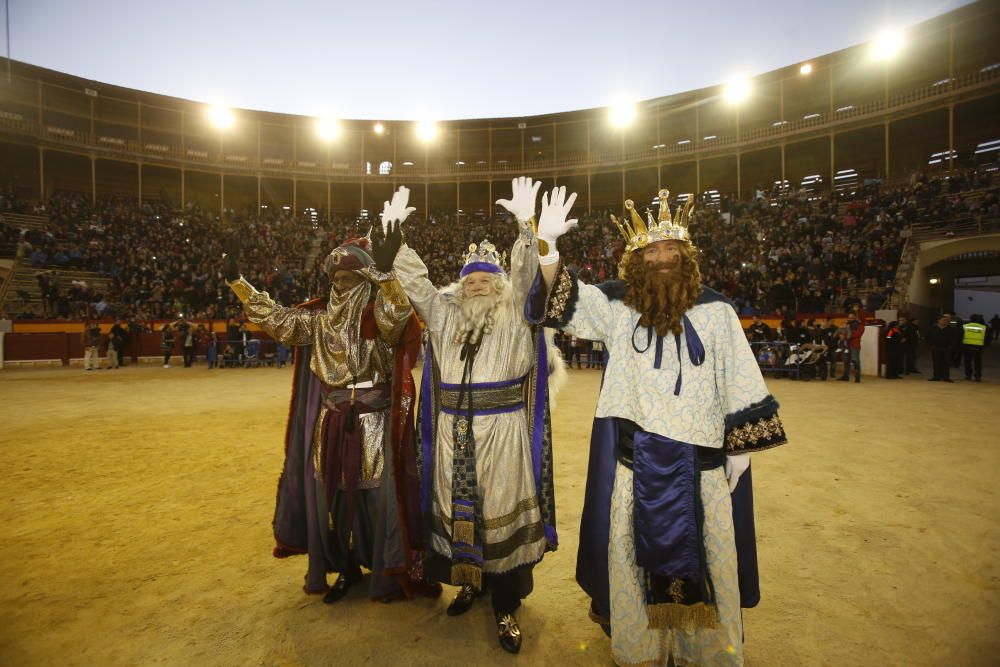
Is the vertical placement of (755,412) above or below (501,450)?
above

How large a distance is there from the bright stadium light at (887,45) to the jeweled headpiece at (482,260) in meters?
30.2

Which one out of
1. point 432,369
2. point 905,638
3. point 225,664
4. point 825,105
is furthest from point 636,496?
point 825,105

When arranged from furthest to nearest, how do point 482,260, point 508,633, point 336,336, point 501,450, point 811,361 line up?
1. point 811,361
2. point 336,336
3. point 482,260
4. point 501,450
5. point 508,633

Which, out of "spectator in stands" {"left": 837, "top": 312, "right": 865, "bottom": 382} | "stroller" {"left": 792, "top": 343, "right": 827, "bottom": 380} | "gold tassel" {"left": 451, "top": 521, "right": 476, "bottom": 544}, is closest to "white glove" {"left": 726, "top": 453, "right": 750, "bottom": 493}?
"gold tassel" {"left": 451, "top": 521, "right": 476, "bottom": 544}

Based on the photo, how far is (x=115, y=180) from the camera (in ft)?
101

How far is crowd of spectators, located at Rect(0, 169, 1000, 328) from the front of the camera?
1792 centimetres

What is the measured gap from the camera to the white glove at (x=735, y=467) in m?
2.29

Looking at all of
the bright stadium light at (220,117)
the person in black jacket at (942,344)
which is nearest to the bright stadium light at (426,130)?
the bright stadium light at (220,117)

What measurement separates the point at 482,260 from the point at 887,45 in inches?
1192

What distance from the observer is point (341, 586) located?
304cm

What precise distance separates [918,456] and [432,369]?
5.92 m

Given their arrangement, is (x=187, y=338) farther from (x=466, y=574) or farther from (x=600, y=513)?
(x=600, y=513)

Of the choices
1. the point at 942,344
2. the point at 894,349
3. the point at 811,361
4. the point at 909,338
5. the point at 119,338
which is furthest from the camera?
the point at 119,338

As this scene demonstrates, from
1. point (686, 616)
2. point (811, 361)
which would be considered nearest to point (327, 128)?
point (811, 361)
